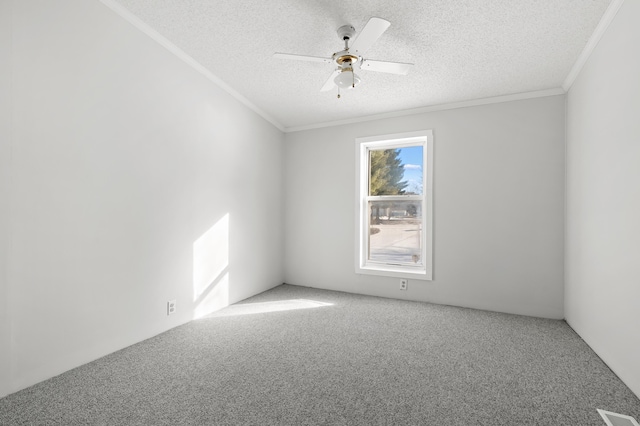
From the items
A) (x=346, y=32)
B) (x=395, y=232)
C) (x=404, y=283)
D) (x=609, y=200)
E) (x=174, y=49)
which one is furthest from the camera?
(x=395, y=232)

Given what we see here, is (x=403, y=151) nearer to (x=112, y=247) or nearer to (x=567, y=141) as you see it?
(x=567, y=141)

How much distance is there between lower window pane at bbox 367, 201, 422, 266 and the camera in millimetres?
3953

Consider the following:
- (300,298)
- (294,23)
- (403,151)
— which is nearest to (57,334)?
(300,298)

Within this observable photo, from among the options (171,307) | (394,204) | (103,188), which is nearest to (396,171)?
(394,204)

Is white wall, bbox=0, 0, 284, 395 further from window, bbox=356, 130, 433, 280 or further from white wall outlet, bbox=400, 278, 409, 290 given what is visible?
white wall outlet, bbox=400, 278, 409, 290

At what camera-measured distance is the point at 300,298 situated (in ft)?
12.5

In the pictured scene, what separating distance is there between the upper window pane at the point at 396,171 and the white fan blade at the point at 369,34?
6.78ft

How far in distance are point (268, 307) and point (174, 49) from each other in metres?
2.76

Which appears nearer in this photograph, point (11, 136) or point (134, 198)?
point (11, 136)

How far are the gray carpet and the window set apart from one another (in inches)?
46.3

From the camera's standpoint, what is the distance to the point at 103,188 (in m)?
2.14

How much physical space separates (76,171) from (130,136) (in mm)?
505

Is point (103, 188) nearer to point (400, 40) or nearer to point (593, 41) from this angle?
point (400, 40)

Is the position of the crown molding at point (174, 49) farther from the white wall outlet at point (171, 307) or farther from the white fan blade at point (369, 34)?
the white wall outlet at point (171, 307)
